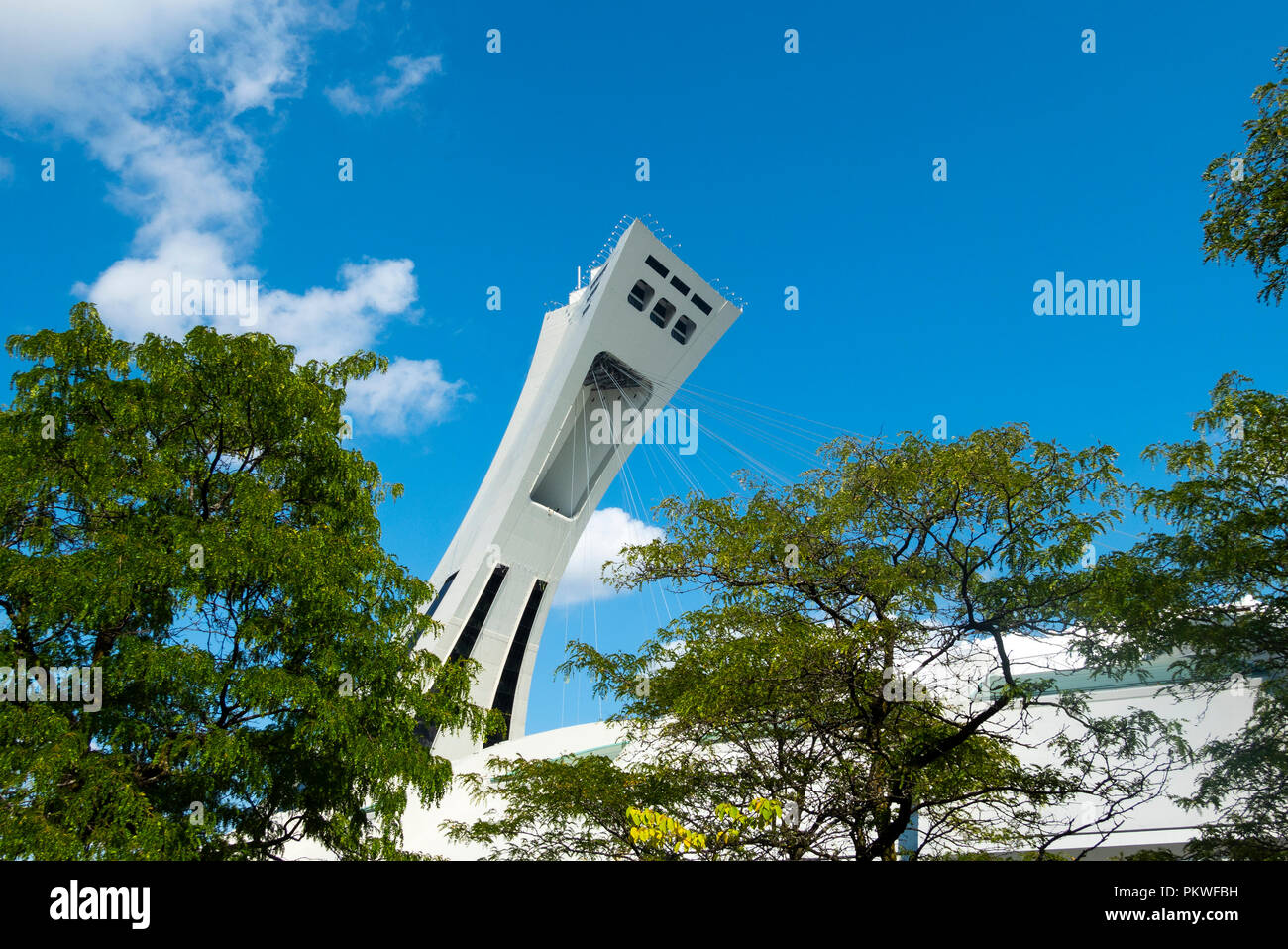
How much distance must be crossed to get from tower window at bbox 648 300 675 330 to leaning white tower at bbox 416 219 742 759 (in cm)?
4

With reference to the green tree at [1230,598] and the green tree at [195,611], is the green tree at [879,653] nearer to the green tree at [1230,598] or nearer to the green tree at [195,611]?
the green tree at [1230,598]

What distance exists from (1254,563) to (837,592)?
3.66 m

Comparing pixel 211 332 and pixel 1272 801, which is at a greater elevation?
pixel 211 332

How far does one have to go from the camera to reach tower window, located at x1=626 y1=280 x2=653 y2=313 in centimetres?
3003

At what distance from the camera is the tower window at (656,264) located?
97.5 feet

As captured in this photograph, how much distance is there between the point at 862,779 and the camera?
8312 millimetres

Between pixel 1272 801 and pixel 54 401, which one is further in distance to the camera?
pixel 54 401

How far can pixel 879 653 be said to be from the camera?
8.55 meters

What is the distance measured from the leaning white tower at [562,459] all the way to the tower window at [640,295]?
0.04 meters

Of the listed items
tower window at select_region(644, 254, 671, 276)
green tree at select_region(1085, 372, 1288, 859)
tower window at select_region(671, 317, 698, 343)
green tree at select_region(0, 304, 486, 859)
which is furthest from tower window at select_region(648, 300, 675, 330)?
green tree at select_region(1085, 372, 1288, 859)

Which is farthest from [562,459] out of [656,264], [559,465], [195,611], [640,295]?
[195,611]
